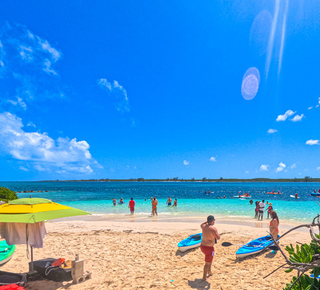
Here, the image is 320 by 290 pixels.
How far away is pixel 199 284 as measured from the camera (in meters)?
6.17

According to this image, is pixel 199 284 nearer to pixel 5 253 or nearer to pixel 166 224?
pixel 5 253

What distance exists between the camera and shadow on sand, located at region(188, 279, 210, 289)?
6.01 m

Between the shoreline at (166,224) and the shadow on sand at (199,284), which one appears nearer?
the shadow on sand at (199,284)

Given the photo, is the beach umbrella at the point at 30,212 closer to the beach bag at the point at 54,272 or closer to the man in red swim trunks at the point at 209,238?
the beach bag at the point at 54,272

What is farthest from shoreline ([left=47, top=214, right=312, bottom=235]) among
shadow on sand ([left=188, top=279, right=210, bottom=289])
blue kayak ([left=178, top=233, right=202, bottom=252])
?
shadow on sand ([left=188, top=279, right=210, bottom=289])

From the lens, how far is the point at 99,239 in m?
10.8

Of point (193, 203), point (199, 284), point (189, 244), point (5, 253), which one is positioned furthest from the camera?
point (193, 203)

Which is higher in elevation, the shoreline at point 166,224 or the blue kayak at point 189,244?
the blue kayak at point 189,244

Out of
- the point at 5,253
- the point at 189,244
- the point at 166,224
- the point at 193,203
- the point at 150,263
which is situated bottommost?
the point at 193,203

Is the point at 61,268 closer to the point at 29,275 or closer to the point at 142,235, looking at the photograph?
the point at 29,275

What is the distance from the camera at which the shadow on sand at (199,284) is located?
601 centimetres

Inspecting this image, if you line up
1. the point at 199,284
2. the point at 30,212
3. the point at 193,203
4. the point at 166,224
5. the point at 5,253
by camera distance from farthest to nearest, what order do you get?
the point at 193,203, the point at 166,224, the point at 5,253, the point at 199,284, the point at 30,212

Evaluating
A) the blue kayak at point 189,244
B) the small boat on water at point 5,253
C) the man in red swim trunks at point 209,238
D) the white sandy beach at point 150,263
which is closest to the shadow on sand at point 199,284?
the white sandy beach at point 150,263

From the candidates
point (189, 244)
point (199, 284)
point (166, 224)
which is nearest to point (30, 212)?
point (199, 284)
